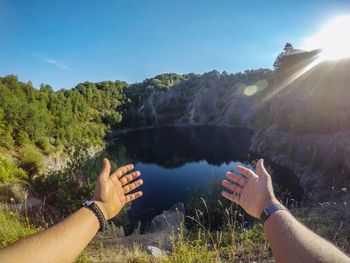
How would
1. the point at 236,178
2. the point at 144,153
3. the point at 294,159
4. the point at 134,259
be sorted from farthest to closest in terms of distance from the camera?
1. the point at 144,153
2. the point at 294,159
3. the point at 134,259
4. the point at 236,178

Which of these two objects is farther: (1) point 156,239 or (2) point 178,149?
(2) point 178,149

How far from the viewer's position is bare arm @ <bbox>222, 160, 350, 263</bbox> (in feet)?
4.24

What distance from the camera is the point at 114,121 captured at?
6769 cm

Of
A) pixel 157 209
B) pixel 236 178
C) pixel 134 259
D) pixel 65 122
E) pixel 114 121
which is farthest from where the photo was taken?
pixel 114 121

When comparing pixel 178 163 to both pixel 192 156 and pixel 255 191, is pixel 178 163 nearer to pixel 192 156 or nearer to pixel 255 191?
pixel 192 156

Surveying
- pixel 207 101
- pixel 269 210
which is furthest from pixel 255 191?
pixel 207 101

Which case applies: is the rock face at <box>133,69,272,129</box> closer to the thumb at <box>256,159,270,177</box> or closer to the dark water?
the dark water

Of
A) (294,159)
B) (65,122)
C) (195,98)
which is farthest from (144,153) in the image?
(195,98)

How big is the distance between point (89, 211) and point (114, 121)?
67094 millimetres

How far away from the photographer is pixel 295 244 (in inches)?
53.7

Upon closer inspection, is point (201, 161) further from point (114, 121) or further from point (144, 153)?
point (114, 121)

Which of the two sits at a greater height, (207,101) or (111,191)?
(207,101)

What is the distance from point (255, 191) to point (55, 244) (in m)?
1.25

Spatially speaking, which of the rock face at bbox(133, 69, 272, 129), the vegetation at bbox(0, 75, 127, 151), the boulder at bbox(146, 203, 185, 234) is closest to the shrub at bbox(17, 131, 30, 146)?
the vegetation at bbox(0, 75, 127, 151)
